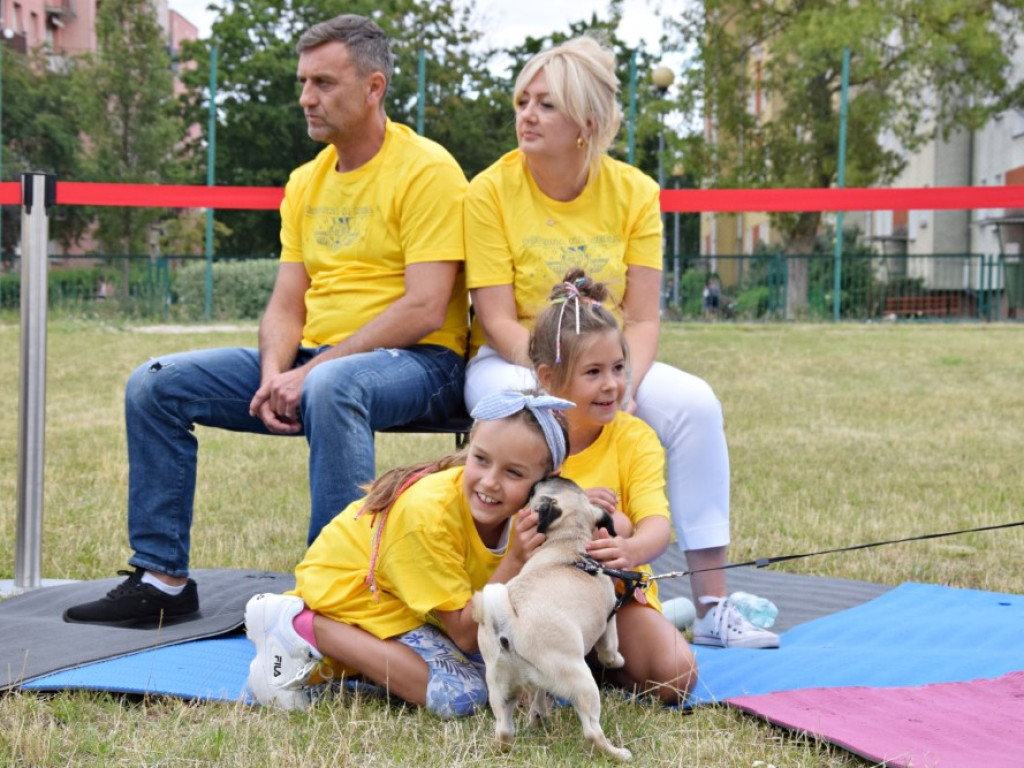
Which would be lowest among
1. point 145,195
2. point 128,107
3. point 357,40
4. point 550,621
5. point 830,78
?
point 550,621

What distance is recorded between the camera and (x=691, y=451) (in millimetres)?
3455

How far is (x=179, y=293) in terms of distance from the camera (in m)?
19.5

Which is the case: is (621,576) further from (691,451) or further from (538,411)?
(691,451)

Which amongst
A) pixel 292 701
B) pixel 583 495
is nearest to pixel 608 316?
pixel 583 495

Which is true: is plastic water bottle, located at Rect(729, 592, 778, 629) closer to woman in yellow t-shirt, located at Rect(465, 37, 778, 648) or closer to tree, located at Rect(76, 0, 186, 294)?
woman in yellow t-shirt, located at Rect(465, 37, 778, 648)

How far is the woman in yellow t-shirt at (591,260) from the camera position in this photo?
3465mm

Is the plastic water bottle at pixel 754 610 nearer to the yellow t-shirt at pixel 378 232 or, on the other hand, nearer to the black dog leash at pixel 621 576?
the black dog leash at pixel 621 576

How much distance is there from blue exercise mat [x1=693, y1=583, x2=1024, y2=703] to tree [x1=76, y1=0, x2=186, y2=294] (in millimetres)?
22156

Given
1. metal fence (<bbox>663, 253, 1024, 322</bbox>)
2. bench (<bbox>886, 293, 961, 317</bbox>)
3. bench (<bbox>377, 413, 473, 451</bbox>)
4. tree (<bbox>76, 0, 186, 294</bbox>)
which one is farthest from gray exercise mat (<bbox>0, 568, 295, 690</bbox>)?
tree (<bbox>76, 0, 186, 294</bbox>)

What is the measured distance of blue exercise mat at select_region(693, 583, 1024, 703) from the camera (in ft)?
10.1

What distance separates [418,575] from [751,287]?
779 inches

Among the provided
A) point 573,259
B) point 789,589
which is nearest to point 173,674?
point 573,259

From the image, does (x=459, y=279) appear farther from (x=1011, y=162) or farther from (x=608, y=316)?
(x=1011, y=162)

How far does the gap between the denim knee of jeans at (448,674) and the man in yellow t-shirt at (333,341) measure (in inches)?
23.0
